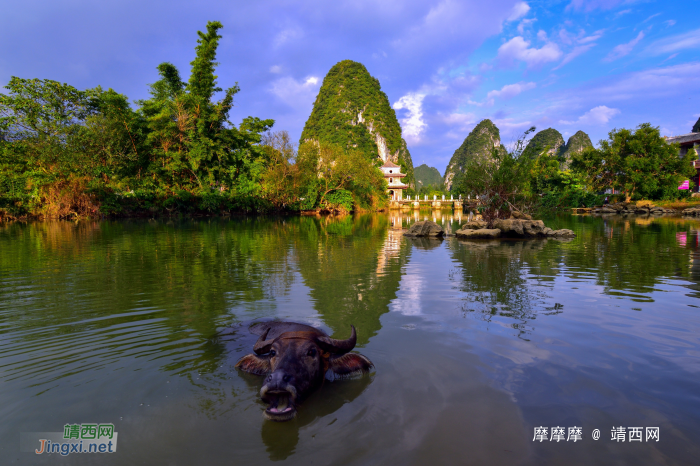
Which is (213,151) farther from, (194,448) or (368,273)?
(194,448)

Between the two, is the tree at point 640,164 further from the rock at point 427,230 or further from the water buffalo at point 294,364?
the water buffalo at point 294,364

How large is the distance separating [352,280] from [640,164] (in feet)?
131

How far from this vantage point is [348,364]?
10.8ft

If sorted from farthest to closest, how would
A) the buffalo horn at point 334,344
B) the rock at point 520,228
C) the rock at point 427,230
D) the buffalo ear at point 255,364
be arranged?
the rock at point 427,230, the rock at point 520,228, the buffalo ear at point 255,364, the buffalo horn at point 334,344

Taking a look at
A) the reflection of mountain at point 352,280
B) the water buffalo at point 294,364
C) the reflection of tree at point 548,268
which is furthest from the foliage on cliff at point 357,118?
the water buffalo at point 294,364

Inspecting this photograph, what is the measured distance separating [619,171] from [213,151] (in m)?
41.5

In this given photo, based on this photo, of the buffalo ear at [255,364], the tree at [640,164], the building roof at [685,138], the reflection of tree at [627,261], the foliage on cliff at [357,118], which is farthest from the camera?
the foliage on cliff at [357,118]

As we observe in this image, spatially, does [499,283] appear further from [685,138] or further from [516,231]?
[685,138]

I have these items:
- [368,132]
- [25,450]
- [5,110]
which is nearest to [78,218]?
[5,110]

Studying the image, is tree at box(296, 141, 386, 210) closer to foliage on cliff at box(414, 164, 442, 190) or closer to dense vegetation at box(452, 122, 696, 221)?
dense vegetation at box(452, 122, 696, 221)

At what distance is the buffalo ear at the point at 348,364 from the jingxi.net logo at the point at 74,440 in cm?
172

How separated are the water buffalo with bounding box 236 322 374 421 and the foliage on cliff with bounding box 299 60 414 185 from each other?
85.7m

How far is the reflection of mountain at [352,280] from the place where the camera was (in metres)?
5.09

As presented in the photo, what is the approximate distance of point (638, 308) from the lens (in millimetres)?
5371
